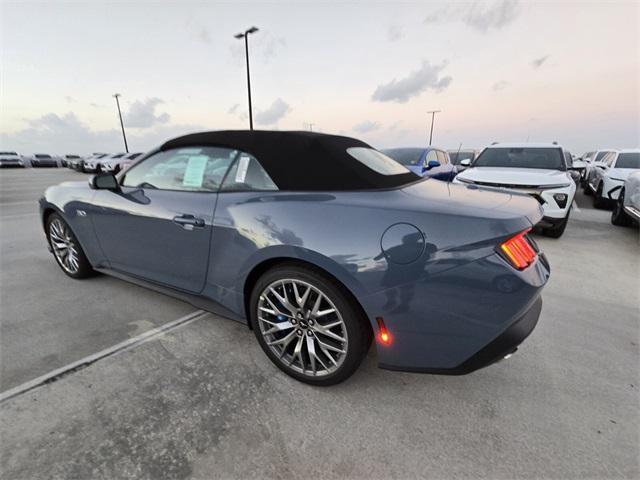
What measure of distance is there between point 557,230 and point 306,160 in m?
4.97

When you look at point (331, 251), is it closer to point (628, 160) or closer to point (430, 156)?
point (430, 156)

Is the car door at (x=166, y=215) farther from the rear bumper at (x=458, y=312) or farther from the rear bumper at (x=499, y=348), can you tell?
the rear bumper at (x=499, y=348)

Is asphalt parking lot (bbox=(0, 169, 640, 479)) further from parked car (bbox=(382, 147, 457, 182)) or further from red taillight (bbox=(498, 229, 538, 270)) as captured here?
parked car (bbox=(382, 147, 457, 182))

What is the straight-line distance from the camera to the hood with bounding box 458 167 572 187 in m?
4.91

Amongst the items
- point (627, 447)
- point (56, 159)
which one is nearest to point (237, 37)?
point (627, 447)

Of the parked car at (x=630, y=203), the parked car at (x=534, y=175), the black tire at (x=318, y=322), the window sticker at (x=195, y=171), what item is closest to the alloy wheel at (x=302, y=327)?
the black tire at (x=318, y=322)

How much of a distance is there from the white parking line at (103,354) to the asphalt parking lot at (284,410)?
0.18 feet

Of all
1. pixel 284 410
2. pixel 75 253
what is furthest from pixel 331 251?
pixel 75 253

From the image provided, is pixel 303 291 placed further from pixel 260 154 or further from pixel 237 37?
pixel 237 37

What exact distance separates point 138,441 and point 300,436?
2.58 feet

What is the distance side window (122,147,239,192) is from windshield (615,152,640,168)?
998 cm

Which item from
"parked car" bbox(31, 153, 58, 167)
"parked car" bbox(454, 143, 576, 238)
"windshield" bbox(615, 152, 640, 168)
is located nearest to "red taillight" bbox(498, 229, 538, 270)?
"parked car" bbox(454, 143, 576, 238)

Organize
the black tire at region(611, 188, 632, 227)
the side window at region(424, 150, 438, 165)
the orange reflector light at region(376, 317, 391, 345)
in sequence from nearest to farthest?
the orange reflector light at region(376, 317, 391, 345) < the black tire at region(611, 188, 632, 227) < the side window at region(424, 150, 438, 165)

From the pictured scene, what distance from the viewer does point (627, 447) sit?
153cm
